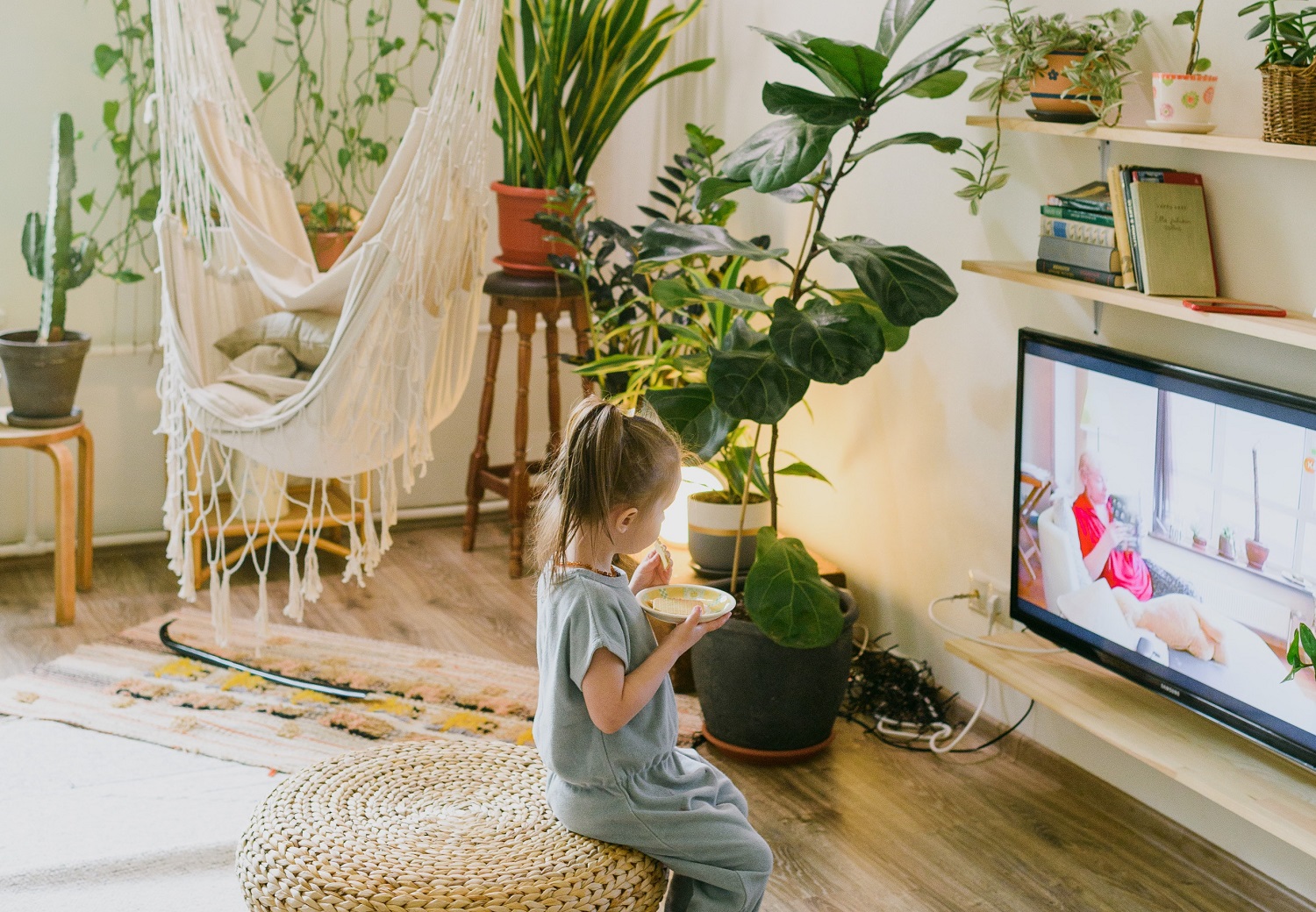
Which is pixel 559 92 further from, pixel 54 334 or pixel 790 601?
pixel 790 601

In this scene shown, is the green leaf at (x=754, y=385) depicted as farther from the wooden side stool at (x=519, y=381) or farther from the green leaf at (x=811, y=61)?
the wooden side stool at (x=519, y=381)

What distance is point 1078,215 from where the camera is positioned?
6.91ft

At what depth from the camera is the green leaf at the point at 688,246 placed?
228cm

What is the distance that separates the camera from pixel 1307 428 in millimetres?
1761

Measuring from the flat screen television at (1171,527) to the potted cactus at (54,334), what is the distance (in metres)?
2.13

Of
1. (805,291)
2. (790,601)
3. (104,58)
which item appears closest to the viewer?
(805,291)

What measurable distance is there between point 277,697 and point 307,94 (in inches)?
67.4

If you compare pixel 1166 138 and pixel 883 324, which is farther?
pixel 883 324

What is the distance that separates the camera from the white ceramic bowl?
1617 millimetres

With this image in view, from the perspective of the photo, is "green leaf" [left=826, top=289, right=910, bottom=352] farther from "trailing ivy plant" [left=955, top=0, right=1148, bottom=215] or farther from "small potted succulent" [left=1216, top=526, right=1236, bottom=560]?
"small potted succulent" [left=1216, top=526, right=1236, bottom=560]

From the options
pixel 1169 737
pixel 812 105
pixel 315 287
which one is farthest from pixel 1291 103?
pixel 315 287

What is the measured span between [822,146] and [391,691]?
1.44 metres

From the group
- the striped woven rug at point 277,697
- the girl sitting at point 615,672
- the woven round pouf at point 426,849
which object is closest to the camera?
the woven round pouf at point 426,849

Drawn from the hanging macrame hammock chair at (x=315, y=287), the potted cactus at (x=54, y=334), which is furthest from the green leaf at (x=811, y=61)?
the potted cactus at (x=54, y=334)
